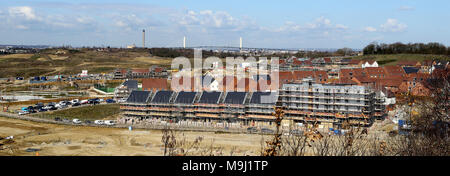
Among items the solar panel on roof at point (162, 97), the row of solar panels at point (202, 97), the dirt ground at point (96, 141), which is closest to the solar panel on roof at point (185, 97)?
the row of solar panels at point (202, 97)

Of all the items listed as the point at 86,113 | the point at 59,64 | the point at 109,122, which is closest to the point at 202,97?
the point at 109,122

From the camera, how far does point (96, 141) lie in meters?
20.0

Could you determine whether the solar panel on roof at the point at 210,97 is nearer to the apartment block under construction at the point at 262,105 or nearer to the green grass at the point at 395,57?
the apartment block under construction at the point at 262,105

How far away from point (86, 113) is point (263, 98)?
12.9m

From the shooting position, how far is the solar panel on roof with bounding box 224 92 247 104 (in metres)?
24.1

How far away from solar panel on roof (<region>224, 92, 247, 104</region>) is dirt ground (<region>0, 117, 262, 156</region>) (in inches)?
121

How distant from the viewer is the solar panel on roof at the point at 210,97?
80.4 feet

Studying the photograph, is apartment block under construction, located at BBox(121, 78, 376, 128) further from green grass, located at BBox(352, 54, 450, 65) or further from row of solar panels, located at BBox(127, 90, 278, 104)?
green grass, located at BBox(352, 54, 450, 65)

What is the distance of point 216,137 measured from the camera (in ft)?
68.4

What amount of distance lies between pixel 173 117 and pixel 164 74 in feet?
91.5

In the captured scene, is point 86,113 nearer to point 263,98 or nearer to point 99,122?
point 99,122

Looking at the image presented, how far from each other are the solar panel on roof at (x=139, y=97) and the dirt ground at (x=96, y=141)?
3282mm

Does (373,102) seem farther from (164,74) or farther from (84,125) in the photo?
(164,74)

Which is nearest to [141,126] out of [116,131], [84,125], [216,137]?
[116,131]
